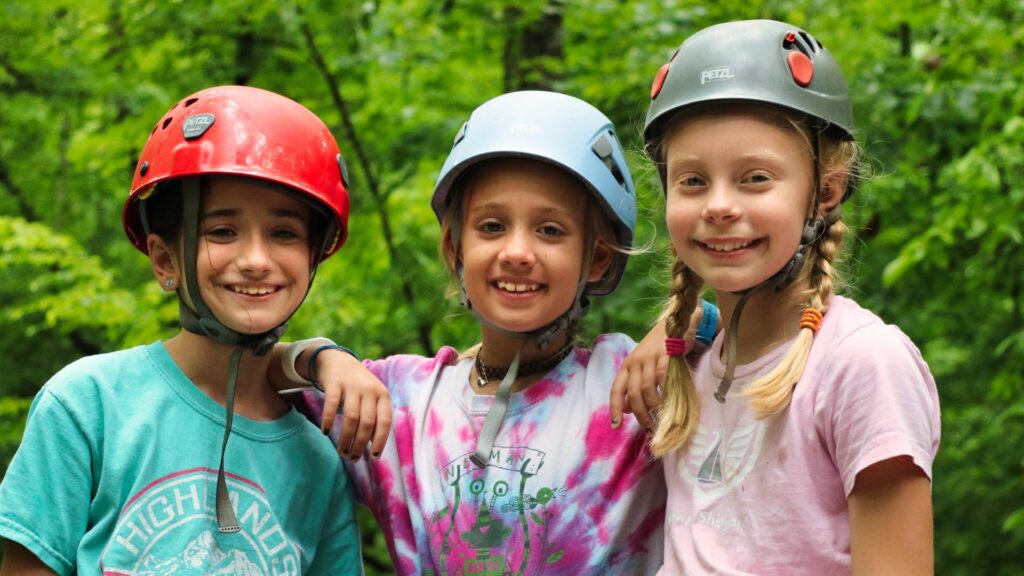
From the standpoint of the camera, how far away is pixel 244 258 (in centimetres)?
325

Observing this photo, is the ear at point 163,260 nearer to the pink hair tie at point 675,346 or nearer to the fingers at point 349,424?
the fingers at point 349,424

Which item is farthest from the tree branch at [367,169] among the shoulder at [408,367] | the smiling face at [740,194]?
the smiling face at [740,194]

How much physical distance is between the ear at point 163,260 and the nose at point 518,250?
3.47ft

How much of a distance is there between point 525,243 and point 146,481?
1.31 m

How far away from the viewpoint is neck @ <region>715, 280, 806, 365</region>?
2980mm

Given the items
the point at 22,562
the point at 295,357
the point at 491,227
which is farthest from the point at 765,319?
the point at 22,562

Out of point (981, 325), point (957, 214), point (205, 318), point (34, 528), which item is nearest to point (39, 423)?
point (34, 528)

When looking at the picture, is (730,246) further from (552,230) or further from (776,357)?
(552,230)

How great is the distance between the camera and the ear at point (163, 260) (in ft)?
11.2

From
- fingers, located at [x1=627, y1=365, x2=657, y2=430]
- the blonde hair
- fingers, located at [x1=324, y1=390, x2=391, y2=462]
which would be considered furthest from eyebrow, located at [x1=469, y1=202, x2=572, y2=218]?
fingers, located at [x1=324, y1=390, x2=391, y2=462]

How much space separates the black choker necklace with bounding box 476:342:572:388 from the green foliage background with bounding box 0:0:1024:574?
215 cm

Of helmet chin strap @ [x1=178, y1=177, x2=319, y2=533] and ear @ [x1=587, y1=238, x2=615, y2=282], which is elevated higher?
ear @ [x1=587, y1=238, x2=615, y2=282]

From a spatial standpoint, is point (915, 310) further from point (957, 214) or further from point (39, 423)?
point (39, 423)

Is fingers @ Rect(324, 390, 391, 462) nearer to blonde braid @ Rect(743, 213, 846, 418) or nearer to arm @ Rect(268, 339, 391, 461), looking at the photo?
arm @ Rect(268, 339, 391, 461)
